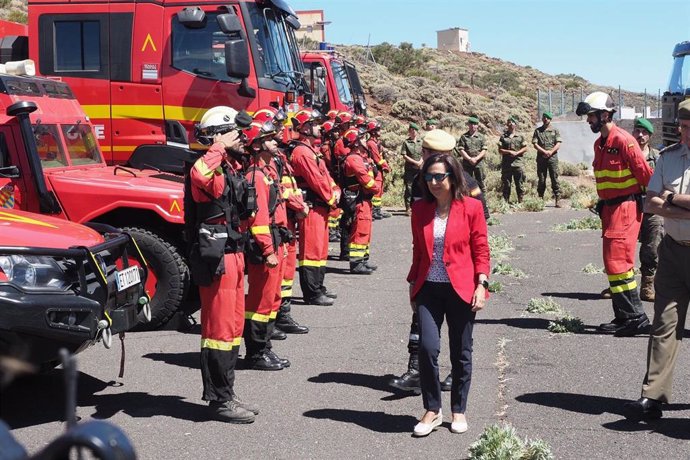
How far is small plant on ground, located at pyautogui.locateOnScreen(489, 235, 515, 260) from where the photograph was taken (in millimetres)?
14445

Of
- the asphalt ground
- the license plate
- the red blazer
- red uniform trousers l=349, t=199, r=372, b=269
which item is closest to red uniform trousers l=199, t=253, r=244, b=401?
the asphalt ground

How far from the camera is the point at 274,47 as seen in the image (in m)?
11.5

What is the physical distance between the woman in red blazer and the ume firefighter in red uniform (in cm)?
280

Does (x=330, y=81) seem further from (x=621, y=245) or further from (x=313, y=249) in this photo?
(x=621, y=245)

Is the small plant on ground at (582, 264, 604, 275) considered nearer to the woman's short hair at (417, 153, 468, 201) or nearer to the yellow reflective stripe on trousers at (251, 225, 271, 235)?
the yellow reflective stripe on trousers at (251, 225, 271, 235)

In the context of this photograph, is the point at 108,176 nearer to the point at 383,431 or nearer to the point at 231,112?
the point at 231,112

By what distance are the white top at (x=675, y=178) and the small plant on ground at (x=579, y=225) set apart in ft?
36.7

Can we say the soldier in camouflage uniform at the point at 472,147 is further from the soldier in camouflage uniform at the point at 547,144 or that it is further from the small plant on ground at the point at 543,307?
the small plant on ground at the point at 543,307

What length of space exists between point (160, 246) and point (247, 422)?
2939 millimetres

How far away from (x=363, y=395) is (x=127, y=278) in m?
1.93

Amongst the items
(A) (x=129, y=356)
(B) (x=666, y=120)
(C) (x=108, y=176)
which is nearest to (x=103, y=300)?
(A) (x=129, y=356)

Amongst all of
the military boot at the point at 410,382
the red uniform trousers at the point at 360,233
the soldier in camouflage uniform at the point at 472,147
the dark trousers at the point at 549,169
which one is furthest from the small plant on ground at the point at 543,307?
the dark trousers at the point at 549,169

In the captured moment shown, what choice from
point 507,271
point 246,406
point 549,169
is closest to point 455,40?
point 549,169

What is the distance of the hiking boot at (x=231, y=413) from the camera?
246 inches
